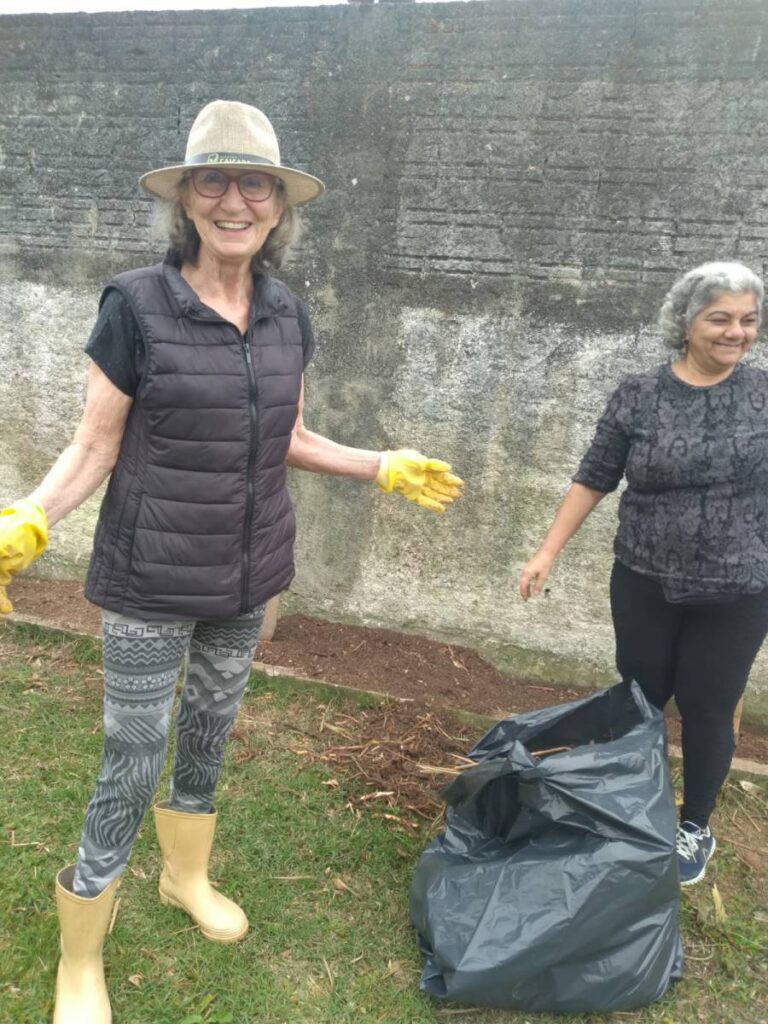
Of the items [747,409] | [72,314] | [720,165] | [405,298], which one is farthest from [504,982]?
[72,314]

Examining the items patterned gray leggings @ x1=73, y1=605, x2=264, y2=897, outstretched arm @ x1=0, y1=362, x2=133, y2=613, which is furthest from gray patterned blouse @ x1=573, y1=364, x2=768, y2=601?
outstretched arm @ x1=0, y1=362, x2=133, y2=613

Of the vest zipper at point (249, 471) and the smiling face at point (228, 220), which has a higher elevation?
the smiling face at point (228, 220)

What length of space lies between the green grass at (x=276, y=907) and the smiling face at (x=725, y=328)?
1.75 metres

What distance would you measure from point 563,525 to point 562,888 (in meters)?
1.12

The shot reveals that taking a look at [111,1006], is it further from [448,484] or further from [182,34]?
[182,34]

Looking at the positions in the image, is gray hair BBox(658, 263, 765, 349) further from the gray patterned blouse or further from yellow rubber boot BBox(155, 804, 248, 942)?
yellow rubber boot BBox(155, 804, 248, 942)

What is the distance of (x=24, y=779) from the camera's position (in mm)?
2850

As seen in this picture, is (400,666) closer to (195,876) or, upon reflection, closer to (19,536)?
(195,876)

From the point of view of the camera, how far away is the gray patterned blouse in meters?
2.24

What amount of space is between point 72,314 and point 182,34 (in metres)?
1.44

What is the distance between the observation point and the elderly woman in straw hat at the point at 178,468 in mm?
1721

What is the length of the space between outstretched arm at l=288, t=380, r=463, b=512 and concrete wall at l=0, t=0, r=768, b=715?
4.24ft

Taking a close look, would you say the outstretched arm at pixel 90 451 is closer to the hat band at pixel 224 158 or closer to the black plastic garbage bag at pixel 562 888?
the hat band at pixel 224 158

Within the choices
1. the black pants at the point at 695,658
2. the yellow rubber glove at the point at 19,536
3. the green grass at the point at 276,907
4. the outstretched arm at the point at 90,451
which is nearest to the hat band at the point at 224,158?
the outstretched arm at the point at 90,451
